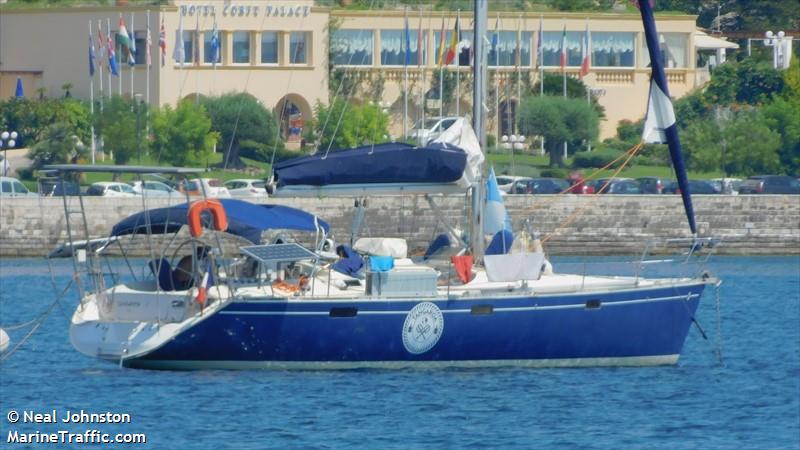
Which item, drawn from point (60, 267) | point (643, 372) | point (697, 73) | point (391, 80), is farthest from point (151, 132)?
point (643, 372)

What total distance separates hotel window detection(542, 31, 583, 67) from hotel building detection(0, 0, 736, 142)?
0.14 ft

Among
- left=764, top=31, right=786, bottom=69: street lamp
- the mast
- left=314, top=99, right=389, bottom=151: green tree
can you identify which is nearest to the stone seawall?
left=764, top=31, right=786, bottom=69: street lamp

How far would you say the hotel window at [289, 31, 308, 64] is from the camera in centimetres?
7875

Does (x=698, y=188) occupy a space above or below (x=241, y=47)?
below

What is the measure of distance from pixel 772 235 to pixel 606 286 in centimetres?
3005

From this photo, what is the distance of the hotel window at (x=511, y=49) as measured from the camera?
75625 mm

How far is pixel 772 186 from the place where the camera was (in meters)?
62.6

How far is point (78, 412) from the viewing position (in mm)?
26031

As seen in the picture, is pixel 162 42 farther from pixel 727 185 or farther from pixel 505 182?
pixel 727 185

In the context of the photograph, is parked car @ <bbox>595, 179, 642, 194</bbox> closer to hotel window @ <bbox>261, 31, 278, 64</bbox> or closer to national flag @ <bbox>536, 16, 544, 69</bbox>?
national flag @ <bbox>536, 16, 544, 69</bbox>

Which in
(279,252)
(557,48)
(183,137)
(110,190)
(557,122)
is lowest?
(110,190)

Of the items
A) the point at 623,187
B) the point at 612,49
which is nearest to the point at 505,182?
the point at 623,187

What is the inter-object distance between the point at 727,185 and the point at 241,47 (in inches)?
913

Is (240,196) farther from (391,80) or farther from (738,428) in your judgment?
(738,428)
